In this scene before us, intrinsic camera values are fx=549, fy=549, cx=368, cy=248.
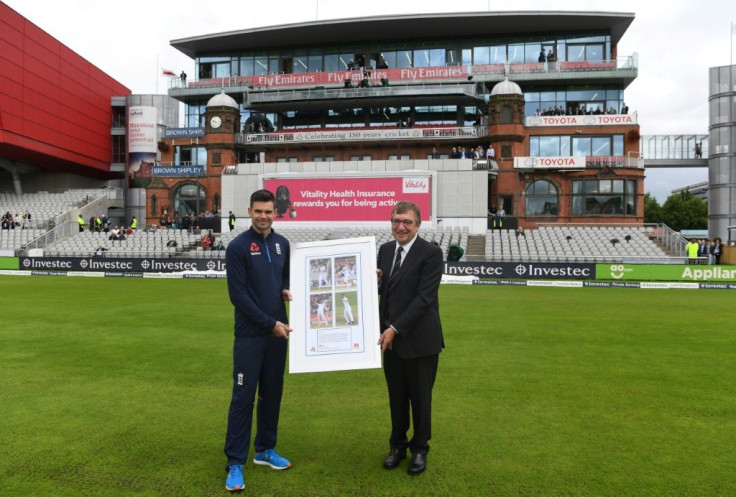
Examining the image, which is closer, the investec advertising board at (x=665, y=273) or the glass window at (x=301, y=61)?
the investec advertising board at (x=665, y=273)

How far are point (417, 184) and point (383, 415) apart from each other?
122ft

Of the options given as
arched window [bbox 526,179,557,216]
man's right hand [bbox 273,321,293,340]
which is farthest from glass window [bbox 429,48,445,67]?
man's right hand [bbox 273,321,293,340]

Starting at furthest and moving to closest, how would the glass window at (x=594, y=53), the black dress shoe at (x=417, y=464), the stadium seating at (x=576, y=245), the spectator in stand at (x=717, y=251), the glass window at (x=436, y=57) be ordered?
the glass window at (x=436, y=57), the glass window at (x=594, y=53), the spectator in stand at (x=717, y=251), the stadium seating at (x=576, y=245), the black dress shoe at (x=417, y=464)

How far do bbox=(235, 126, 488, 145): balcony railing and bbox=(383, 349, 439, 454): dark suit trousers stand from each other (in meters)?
43.4

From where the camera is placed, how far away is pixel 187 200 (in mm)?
50406

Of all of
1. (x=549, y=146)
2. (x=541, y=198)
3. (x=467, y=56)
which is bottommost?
(x=541, y=198)

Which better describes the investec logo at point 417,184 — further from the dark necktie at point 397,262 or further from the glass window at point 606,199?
the dark necktie at point 397,262

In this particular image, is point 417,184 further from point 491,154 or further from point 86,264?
point 86,264

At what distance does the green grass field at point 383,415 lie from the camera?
4855 mm

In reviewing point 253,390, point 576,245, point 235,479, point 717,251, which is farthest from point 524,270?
point 235,479

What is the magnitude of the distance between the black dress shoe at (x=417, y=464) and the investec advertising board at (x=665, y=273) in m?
24.7

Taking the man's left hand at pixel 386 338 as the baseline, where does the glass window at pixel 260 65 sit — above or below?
above

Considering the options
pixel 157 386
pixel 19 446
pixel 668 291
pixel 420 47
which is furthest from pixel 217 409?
pixel 420 47

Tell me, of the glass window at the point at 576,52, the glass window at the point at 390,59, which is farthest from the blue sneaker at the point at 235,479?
the glass window at the point at 576,52
